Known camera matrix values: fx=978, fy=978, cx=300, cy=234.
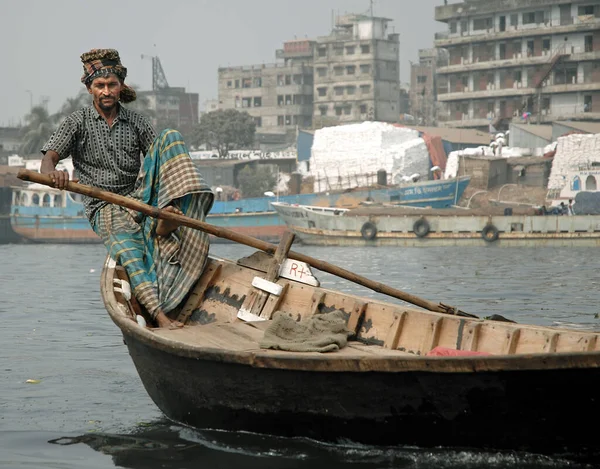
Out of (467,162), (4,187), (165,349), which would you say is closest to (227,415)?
(165,349)

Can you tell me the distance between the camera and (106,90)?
265 inches

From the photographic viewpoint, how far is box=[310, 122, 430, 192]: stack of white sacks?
48.9 m

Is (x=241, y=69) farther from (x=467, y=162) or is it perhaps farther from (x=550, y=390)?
(x=550, y=390)

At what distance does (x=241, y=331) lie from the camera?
21.2 ft

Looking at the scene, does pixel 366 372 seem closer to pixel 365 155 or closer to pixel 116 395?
pixel 116 395

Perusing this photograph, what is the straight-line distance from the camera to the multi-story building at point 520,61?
55.1 m

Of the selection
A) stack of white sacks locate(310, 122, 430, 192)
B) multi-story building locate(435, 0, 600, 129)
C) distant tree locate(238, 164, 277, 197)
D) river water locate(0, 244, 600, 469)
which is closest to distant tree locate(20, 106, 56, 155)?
distant tree locate(238, 164, 277, 197)

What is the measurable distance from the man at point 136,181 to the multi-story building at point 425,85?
2889 inches

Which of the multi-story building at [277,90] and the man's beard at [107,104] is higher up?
the multi-story building at [277,90]

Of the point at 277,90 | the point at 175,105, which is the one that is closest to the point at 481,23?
the point at 277,90

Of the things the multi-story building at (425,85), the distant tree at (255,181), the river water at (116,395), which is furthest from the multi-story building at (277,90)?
the river water at (116,395)

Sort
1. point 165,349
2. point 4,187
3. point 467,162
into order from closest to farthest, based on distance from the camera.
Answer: point 165,349 → point 467,162 → point 4,187

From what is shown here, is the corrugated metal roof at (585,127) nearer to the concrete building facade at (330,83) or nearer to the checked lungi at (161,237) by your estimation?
the concrete building facade at (330,83)

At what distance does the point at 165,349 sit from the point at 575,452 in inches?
91.3
